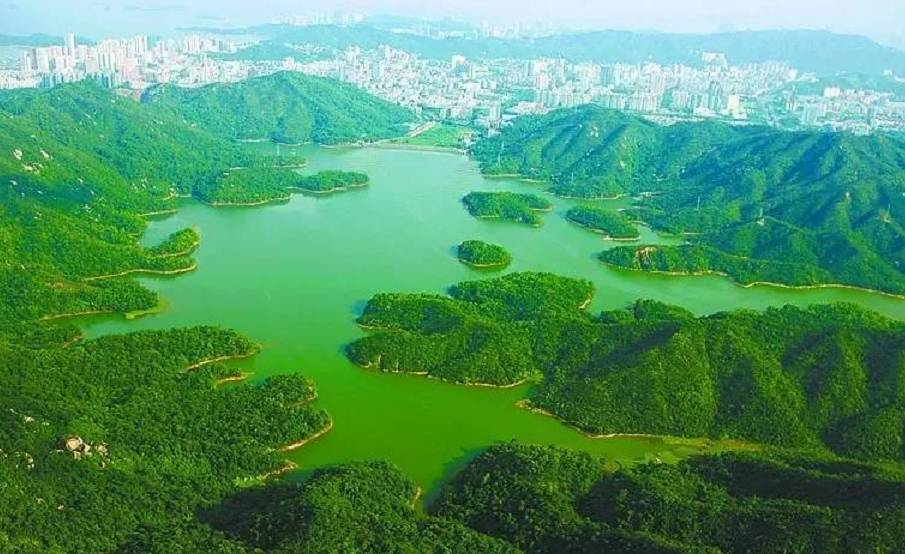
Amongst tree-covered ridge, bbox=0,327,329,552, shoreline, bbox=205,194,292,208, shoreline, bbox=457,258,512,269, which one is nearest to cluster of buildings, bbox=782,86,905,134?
shoreline, bbox=457,258,512,269

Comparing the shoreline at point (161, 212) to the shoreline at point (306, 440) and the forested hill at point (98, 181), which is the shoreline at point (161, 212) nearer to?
the forested hill at point (98, 181)

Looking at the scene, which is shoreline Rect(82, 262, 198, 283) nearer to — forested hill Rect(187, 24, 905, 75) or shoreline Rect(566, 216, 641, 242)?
shoreline Rect(566, 216, 641, 242)

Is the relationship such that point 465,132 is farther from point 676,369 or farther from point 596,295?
point 676,369

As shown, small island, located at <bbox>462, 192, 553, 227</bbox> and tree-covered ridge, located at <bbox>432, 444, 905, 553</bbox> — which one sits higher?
tree-covered ridge, located at <bbox>432, 444, 905, 553</bbox>

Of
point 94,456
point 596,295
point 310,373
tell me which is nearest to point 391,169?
point 596,295

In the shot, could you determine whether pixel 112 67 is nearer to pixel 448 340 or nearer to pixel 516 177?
pixel 516 177

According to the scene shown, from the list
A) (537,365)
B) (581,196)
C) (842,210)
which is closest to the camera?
(537,365)
